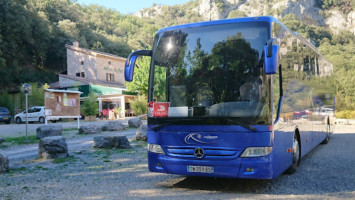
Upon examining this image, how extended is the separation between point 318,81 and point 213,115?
20.5ft

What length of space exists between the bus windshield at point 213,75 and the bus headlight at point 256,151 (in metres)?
0.40

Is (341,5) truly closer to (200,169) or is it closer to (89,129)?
(89,129)

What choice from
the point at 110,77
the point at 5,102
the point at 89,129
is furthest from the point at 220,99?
the point at 110,77

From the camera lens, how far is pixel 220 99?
17.6ft

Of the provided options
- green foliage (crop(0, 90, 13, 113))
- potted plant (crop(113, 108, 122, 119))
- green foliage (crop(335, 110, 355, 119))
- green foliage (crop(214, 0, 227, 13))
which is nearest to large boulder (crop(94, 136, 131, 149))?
green foliage (crop(335, 110, 355, 119))

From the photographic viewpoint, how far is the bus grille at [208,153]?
517cm

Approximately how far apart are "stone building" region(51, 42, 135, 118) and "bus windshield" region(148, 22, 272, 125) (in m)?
32.5

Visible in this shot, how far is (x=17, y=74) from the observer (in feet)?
148

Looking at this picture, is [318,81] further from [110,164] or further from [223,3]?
[223,3]

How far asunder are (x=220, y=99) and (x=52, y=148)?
600 centimetres

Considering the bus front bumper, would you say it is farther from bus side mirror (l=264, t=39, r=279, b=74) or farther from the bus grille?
bus side mirror (l=264, t=39, r=279, b=74)

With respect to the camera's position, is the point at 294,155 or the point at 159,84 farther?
the point at 294,155

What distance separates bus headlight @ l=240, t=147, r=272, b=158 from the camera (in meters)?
5.07

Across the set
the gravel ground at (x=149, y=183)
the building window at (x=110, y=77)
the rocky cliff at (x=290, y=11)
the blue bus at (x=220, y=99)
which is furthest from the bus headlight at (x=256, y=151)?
the rocky cliff at (x=290, y=11)
